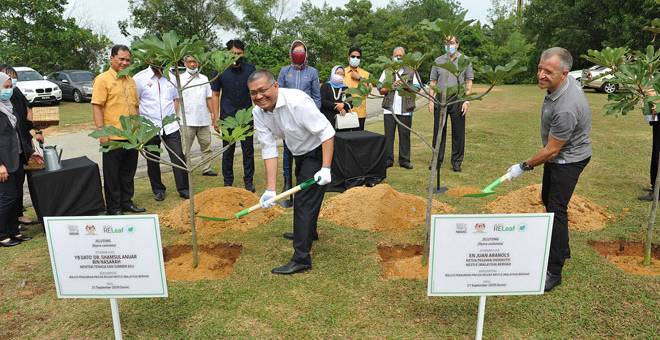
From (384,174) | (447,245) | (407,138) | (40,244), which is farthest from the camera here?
(407,138)

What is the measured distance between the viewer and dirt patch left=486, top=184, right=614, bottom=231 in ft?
15.6

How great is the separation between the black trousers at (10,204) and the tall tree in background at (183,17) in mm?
30139

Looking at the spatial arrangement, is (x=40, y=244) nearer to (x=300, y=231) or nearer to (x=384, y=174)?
(x=300, y=231)

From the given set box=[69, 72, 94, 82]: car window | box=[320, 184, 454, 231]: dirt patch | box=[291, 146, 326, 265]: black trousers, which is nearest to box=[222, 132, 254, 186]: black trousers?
box=[320, 184, 454, 231]: dirt patch

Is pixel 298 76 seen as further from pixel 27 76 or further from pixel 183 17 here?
pixel 183 17

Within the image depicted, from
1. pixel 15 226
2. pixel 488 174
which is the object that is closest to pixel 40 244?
pixel 15 226

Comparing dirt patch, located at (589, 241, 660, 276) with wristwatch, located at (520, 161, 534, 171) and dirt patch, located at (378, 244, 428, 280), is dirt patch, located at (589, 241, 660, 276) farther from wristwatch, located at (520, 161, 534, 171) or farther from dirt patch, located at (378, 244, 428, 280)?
dirt patch, located at (378, 244, 428, 280)

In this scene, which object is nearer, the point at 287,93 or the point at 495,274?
the point at 495,274

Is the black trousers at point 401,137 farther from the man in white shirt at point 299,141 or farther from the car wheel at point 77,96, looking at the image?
the car wheel at point 77,96

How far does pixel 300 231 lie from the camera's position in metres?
3.78

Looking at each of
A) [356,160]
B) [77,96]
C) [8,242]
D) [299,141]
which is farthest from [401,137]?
[77,96]

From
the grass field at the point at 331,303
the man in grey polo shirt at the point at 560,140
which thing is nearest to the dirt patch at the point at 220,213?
the grass field at the point at 331,303

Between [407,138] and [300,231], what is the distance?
412cm

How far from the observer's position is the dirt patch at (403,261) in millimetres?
3748
